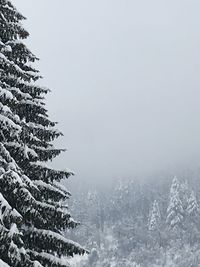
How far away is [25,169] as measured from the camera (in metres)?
12.8

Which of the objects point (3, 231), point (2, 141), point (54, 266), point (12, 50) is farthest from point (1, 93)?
point (54, 266)

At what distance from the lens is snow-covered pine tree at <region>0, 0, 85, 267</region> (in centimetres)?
1131

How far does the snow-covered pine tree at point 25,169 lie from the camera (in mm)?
11312

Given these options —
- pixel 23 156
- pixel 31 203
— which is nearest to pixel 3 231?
pixel 31 203

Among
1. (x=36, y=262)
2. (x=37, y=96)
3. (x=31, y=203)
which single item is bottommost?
(x=36, y=262)

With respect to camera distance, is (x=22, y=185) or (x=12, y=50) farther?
(x=12, y=50)

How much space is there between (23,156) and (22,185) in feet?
3.99

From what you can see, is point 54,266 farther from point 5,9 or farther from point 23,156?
point 5,9

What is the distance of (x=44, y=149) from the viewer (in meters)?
13.3

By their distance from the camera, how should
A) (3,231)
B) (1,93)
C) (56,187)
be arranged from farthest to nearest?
(56,187), (1,93), (3,231)

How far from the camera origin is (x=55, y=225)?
12.7 metres

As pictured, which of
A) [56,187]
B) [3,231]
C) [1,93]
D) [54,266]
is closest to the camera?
[3,231]

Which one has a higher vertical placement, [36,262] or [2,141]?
[2,141]

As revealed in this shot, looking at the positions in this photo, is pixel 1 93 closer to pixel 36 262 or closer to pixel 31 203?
pixel 31 203
